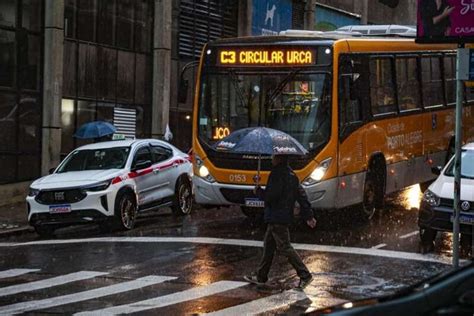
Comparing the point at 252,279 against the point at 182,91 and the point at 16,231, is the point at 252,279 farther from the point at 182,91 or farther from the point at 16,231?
the point at 16,231

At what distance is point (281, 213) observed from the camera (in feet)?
33.2

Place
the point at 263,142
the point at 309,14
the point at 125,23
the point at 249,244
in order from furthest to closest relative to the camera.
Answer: the point at 309,14 < the point at 125,23 < the point at 249,244 < the point at 263,142

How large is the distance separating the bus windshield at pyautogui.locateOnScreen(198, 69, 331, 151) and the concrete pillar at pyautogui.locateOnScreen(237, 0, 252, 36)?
15426 millimetres

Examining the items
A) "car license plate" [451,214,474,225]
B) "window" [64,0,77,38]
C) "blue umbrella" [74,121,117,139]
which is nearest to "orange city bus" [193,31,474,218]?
"car license plate" [451,214,474,225]

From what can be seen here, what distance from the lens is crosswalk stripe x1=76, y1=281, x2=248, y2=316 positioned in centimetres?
883

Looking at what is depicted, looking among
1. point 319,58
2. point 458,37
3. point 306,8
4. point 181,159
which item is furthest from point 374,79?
point 306,8

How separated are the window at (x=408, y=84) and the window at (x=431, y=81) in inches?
15.1

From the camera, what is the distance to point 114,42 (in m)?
24.5

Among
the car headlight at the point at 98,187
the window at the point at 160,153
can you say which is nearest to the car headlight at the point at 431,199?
the car headlight at the point at 98,187

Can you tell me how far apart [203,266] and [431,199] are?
396cm

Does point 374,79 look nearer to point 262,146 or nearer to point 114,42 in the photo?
point 262,146

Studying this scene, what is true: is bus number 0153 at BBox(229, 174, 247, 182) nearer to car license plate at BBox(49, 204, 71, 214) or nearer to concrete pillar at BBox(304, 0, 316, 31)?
car license plate at BBox(49, 204, 71, 214)

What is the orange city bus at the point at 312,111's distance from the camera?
14.0 m

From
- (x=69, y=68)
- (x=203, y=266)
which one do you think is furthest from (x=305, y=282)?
(x=69, y=68)
